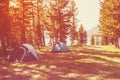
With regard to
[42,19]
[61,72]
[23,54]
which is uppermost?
[42,19]

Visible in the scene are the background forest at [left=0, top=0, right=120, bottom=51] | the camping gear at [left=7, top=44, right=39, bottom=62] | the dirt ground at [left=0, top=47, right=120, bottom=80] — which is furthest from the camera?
the background forest at [left=0, top=0, right=120, bottom=51]

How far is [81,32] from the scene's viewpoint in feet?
315

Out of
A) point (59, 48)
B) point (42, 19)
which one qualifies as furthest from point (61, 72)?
point (42, 19)

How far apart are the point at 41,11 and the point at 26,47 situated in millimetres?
24646

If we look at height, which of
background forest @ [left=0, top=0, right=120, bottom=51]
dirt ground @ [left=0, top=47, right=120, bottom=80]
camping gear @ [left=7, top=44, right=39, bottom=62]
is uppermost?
background forest @ [left=0, top=0, right=120, bottom=51]

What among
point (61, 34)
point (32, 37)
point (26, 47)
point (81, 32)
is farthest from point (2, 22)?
point (81, 32)

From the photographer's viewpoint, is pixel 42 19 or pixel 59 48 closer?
pixel 59 48

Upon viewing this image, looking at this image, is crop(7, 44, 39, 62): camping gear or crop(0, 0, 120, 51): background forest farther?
crop(0, 0, 120, 51): background forest

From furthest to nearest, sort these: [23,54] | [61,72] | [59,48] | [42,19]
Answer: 1. [42,19]
2. [59,48]
3. [23,54]
4. [61,72]

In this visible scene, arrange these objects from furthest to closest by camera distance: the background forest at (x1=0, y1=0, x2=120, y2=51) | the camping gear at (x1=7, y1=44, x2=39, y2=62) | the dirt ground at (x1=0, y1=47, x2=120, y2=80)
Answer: the background forest at (x1=0, y1=0, x2=120, y2=51) → the camping gear at (x1=7, y1=44, x2=39, y2=62) → the dirt ground at (x1=0, y1=47, x2=120, y2=80)

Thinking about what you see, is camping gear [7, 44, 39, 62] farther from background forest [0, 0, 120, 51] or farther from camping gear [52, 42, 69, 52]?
camping gear [52, 42, 69, 52]

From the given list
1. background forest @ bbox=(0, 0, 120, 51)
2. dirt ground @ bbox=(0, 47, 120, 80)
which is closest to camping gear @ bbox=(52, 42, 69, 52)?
background forest @ bbox=(0, 0, 120, 51)

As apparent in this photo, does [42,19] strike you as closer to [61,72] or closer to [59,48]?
[59,48]

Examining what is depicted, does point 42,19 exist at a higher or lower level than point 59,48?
higher
